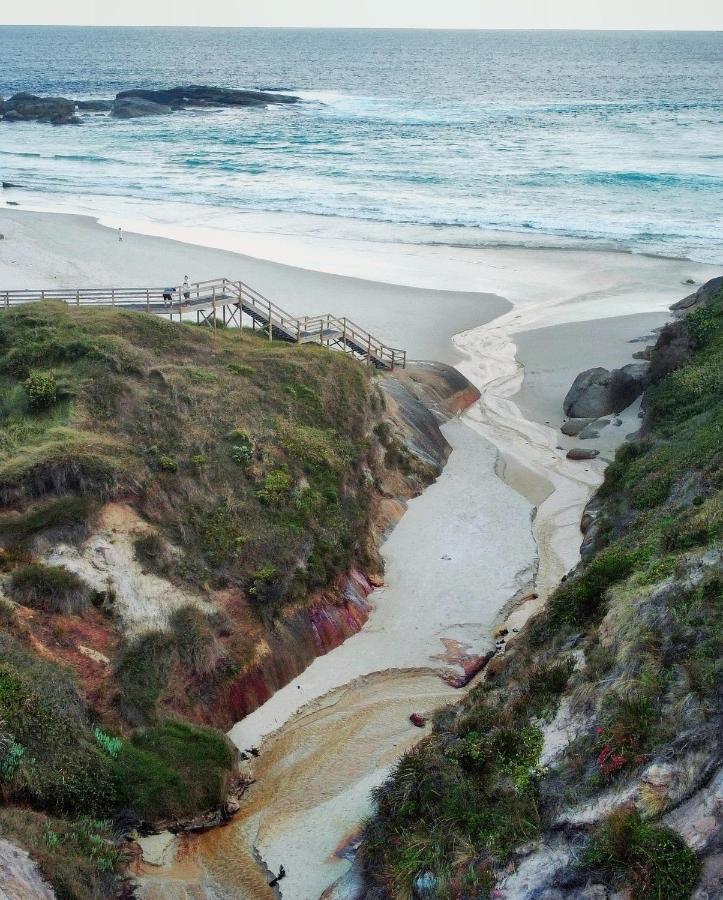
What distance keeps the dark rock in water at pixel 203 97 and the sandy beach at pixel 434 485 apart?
77096 mm

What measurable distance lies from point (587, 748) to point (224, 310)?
24.8 m

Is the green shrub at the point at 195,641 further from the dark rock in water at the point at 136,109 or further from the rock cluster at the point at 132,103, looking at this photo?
the dark rock in water at the point at 136,109

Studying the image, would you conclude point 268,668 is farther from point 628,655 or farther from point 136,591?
point 628,655

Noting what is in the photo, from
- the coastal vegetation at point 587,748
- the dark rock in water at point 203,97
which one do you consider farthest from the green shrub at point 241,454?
the dark rock in water at point 203,97

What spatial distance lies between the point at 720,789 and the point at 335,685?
10.4 metres

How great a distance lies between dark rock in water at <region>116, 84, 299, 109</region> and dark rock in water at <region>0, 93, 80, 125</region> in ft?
40.6

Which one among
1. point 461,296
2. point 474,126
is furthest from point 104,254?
point 474,126

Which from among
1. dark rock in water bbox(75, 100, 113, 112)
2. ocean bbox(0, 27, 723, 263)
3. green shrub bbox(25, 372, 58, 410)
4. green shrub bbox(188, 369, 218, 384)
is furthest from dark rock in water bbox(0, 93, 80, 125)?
green shrub bbox(25, 372, 58, 410)

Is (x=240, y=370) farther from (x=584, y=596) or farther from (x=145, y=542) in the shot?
(x=584, y=596)

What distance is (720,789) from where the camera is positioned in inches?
476

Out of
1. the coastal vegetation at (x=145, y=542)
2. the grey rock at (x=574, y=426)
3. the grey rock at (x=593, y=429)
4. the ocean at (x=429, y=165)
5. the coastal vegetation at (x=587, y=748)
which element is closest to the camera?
the coastal vegetation at (x=587, y=748)

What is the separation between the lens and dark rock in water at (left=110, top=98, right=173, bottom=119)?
389 feet

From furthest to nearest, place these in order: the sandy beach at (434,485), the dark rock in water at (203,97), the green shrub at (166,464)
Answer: the dark rock in water at (203,97), the green shrub at (166,464), the sandy beach at (434,485)

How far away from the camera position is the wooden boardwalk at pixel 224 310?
34.0 meters
